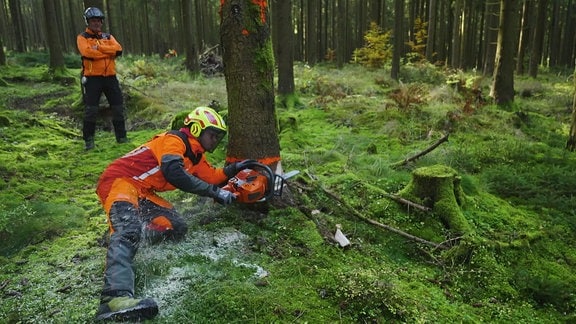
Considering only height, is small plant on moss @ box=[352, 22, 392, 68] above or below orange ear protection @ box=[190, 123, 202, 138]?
above

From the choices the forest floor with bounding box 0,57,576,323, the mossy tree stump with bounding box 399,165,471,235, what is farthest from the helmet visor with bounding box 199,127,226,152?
the mossy tree stump with bounding box 399,165,471,235

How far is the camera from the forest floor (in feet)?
11.0

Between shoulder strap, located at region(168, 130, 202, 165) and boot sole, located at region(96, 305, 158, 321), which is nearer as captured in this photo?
boot sole, located at region(96, 305, 158, 321)

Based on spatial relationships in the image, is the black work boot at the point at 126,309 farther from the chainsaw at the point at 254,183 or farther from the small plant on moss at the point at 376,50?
the small plant on moss at the point at 376,50

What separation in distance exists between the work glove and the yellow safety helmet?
41 cm

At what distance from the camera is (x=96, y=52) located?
23.3 feet

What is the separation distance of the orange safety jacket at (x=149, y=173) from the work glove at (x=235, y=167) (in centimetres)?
36

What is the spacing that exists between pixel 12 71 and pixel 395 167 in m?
16.5

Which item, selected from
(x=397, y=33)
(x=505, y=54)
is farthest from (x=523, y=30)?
(x=505, y=54)

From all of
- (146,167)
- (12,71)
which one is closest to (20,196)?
(146,167)

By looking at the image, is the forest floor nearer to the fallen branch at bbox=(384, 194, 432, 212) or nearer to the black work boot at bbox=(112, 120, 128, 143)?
the fallen branch at bbox=(384, 194, 432, 212)

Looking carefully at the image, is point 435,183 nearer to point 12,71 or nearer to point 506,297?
point 506,297

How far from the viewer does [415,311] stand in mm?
3385

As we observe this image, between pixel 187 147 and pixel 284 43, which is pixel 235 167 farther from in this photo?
pixel 284 43
